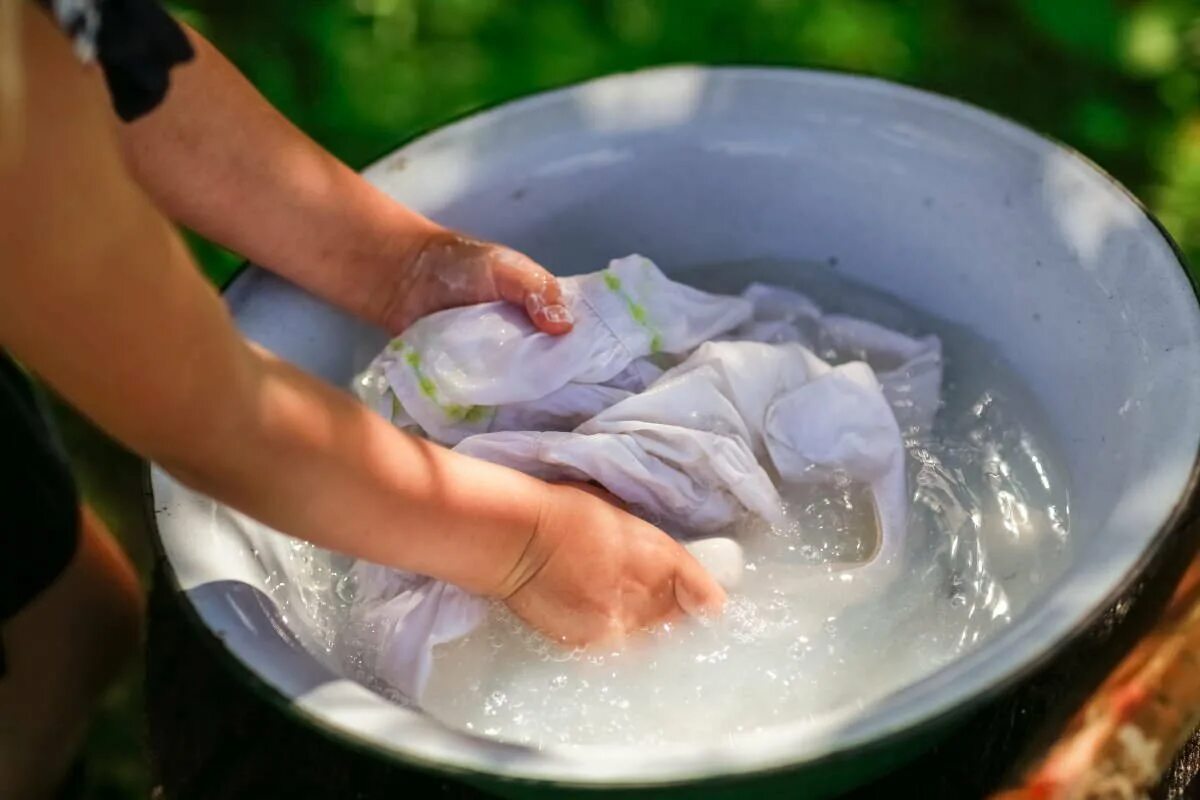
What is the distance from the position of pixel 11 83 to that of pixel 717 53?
1.17 meters

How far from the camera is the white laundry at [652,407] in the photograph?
84cm

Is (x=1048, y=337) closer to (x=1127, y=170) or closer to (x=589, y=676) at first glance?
(x=589, y=676)

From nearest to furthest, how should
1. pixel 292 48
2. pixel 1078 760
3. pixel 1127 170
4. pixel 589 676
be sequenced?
pixel 1078 760 < pixel 589 676 < pixel 1127 170 < pixel 292 48

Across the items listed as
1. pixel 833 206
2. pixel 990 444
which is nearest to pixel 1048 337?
pixel 990 444

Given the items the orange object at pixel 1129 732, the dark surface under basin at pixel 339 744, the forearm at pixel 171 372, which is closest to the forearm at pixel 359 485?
the forearm at pixel 171 372

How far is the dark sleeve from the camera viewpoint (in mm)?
474

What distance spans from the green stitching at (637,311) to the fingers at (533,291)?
1.6 inches

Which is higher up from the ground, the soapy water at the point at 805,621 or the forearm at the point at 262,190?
the forearm at the point at 262,190

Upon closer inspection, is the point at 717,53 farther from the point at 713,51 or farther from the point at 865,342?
the point at 865,342

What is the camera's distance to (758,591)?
846 millimetres

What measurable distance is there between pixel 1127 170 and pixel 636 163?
0.70 m

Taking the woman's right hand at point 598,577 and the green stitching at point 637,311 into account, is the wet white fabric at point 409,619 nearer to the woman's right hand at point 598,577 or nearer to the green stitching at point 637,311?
the woman's right hand at point 598,577

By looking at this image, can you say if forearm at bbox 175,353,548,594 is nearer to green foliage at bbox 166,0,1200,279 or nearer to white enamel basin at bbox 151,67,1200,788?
white enamel basin at bbox 151,67,1200,788

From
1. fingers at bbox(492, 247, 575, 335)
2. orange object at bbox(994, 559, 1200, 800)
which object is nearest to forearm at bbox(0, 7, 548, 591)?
fingers at bbox(492, 247, 575, 335)
